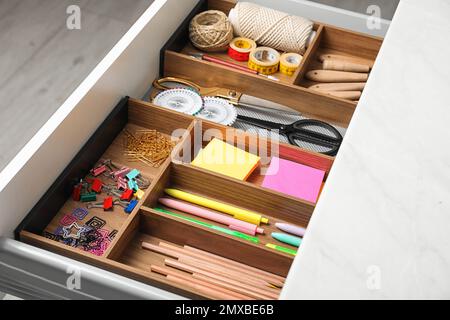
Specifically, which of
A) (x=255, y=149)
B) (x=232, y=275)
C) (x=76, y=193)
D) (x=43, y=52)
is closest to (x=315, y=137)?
(x=255, y=149)

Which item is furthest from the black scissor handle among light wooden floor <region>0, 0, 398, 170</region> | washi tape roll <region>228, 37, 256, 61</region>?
light wooden floor <region>0, 0, 398, 170</region>

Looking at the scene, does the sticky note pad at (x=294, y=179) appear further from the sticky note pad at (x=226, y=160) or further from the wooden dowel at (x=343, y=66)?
the wooden dowel at (x=343, y=66)

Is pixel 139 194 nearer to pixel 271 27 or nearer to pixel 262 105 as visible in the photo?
pixel 262 105

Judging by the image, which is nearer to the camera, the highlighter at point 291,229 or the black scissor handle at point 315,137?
the highlighter at point 291,229

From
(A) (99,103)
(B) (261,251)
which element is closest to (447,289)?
(B) (261,251)

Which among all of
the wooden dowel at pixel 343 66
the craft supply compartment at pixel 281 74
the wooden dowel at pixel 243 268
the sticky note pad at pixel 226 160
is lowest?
the wooden dowel at pixel 243 268

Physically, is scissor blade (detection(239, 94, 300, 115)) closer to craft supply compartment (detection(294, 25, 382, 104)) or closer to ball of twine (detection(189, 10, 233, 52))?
craft supply compartment (detection(294, 25, 382, 104))

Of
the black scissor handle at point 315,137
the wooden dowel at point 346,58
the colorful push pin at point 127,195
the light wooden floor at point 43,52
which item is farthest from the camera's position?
the light wooden floor at point 43,52

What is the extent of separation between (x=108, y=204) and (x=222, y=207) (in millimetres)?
268

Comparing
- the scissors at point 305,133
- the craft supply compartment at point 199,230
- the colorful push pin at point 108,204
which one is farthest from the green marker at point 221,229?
the scissors at point 305,133

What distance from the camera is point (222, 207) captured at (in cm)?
156

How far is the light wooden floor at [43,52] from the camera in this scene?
259 cm

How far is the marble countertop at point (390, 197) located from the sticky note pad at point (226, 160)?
15.6 inches

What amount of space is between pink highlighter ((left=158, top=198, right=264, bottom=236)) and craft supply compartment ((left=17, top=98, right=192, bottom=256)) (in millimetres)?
73
